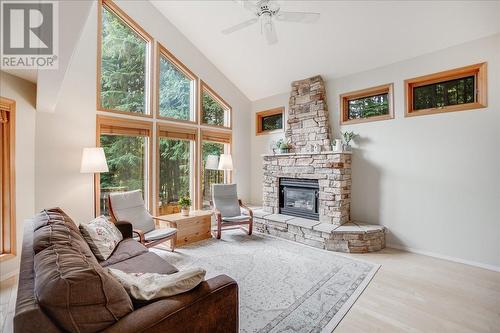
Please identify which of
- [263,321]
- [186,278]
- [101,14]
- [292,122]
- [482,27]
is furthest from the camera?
[292,122]

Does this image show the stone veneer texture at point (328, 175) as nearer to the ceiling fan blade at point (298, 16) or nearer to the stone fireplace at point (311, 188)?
the stone fireplace at point (311, 188)

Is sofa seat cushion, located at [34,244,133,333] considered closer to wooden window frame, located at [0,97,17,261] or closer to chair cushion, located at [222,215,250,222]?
wooden window frame, located at [0,97,17,261]

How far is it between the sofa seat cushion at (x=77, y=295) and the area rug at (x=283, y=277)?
1.33m

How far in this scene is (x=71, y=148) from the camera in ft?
11.9

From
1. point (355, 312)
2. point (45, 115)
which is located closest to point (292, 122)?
point (355, 312)

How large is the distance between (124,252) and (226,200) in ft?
8.45

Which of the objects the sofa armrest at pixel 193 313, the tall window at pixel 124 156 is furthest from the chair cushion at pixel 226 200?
the sofa armrest at pixel 193 313

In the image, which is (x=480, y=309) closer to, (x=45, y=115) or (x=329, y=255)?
(x=329, y=255)

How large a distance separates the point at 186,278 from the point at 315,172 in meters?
3.61

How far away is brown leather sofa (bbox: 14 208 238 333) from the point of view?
94 cm

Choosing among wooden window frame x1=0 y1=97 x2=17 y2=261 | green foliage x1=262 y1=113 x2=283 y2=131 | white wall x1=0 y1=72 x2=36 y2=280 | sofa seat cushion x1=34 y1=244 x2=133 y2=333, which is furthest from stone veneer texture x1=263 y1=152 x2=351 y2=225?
wooden window frame x1=0 y1=97 x2=17 y2=261

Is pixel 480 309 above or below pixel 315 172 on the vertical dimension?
below

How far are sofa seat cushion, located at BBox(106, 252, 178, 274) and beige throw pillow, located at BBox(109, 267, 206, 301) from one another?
0.75 meters

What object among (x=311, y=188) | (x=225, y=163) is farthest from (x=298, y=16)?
(x=225, y=163)
